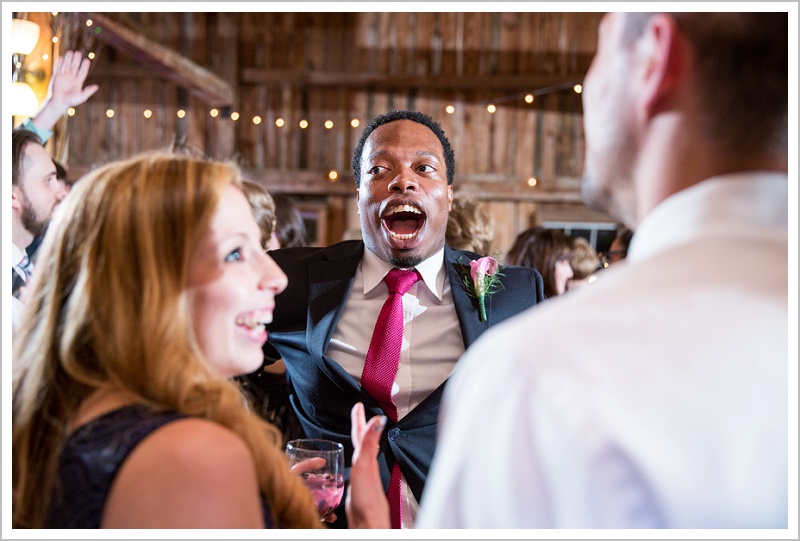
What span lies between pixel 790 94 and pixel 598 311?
1.37 ft

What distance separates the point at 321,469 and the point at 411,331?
24.9 inches

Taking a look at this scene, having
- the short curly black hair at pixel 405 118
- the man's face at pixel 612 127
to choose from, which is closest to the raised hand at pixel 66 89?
the short curly black hair at pixel 405 118

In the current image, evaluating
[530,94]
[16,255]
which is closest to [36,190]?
[16,255]

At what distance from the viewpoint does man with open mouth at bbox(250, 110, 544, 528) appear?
6.44 ft

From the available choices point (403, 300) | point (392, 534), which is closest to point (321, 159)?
point (403, 300)

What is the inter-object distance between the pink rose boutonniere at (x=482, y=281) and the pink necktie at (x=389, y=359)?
167 millimetres

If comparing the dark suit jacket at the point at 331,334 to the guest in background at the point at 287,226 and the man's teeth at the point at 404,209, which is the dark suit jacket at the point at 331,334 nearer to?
the man's teeth at the point at 404,209

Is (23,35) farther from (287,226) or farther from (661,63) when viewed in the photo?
(661,63)

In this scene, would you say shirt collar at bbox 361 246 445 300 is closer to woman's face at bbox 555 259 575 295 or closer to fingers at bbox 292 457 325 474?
fingers at bbox 292 457 325 474

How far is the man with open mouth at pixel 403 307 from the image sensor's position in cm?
196

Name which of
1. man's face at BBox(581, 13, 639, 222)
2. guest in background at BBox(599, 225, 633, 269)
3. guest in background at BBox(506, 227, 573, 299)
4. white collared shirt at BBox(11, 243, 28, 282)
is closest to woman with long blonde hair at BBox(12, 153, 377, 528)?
man's face at BBox(581, 13, 639, 222)

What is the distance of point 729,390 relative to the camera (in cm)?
72

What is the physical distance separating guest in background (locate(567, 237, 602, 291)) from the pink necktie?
Answer: 181cm

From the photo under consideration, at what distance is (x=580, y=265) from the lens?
3.76m
